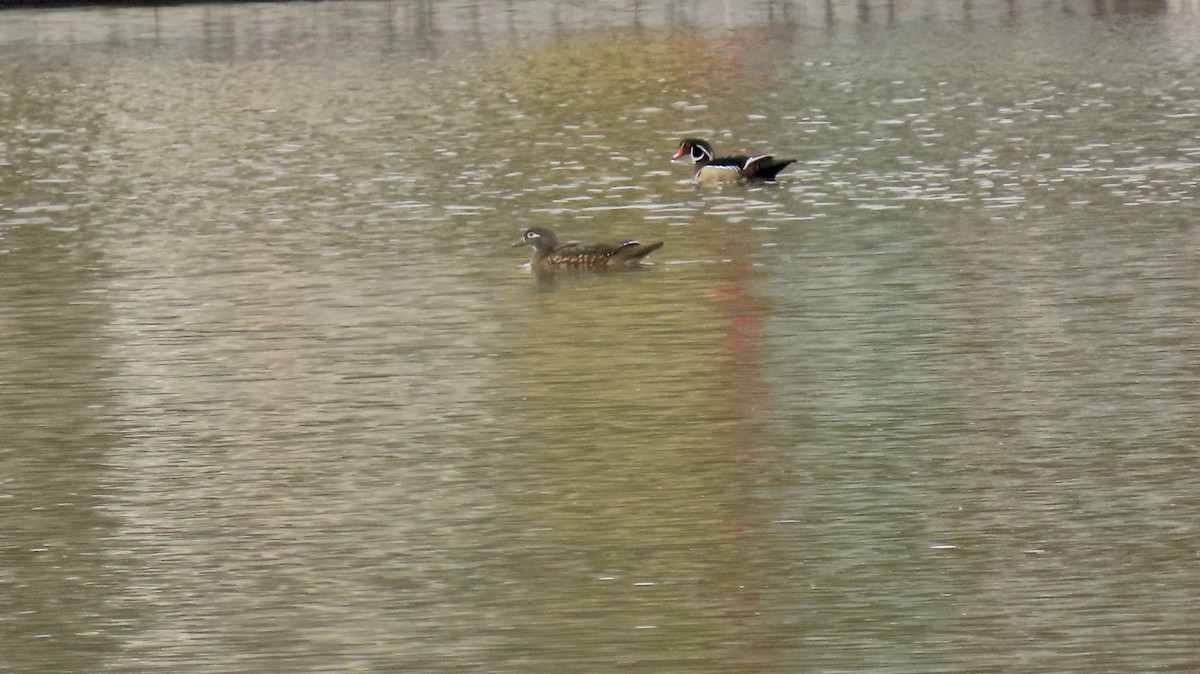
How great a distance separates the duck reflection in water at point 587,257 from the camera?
15.9 metres

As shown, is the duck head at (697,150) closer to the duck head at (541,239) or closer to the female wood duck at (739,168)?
the female wood duck at (739,168)

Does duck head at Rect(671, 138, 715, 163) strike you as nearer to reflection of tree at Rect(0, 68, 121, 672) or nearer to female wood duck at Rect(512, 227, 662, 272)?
female wood duck at Rect(512, 227, 662, 272)

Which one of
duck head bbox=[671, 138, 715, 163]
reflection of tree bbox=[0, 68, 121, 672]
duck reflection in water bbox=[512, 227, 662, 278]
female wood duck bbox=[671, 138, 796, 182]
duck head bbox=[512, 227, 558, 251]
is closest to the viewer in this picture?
reflection of tree bbox=[0, 68, 121, 672]

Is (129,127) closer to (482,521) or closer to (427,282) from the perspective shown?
(427,282)

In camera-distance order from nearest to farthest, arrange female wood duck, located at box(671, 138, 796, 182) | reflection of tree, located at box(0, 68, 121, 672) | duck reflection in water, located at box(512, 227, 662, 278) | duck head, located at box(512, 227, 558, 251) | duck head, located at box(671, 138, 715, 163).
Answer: reflection of tree, located at box(0, 68, 121, 672), duck reflection in water, located at box(512, 227, 662, 278), duck head, located at box(512, 227, 558, 251), female wood duck, located at box(671, 138, 796, 182), duck head, located at box(671, 138, 715, 163)

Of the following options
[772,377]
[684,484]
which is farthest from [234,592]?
[772,377]

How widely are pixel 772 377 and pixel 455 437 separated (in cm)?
180

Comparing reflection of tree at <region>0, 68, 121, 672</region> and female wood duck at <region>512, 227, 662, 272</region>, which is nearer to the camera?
reflection of tree at <region>0, 68, 121, 672</region>

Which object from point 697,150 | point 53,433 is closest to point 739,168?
point 697,150

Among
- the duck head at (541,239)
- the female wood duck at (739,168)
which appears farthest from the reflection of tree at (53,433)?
the female wood duck at (739,168)

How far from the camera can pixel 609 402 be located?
461 inches

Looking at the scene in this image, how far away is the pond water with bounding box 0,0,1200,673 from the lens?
8258 millimetres

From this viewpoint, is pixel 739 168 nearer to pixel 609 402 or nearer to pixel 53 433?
pixel 609 402

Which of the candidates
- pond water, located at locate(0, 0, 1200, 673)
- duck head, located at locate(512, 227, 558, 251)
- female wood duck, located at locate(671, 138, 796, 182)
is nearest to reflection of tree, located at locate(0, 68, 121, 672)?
pond water, located at locate(0, 0, 1200, 673)
